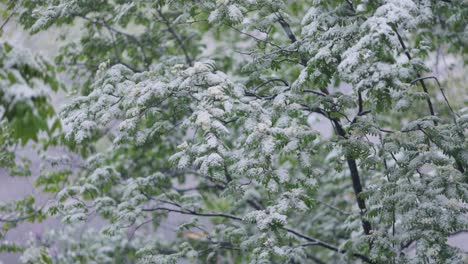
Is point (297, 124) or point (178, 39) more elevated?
point (178, 39)

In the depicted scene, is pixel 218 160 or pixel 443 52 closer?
pixel 218 160

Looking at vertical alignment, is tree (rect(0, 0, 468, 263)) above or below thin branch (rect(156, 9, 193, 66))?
below

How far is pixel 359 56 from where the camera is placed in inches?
124

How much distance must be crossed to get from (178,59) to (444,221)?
2.91 meters

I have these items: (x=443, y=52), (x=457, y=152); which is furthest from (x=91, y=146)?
(x=443, y=52)

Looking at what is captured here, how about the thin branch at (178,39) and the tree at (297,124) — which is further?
the thin branch at (178,39)

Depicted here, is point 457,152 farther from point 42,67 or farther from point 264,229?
point 42,67

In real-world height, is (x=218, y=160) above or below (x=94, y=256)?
above

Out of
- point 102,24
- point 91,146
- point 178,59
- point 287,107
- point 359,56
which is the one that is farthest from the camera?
point 91,146

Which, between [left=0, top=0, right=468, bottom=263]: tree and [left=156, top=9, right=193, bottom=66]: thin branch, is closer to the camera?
[left=0, top=0, right=468, bottom=263]: tree

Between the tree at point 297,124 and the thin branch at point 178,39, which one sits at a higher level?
the thin branch at point 178,39

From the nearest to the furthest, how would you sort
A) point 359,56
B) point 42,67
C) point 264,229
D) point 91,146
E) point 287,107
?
1. point 42,67
2. point 359,56
3. point 264,229
4. point 287,107
5. point 91,146

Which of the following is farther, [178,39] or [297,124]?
[178,39]

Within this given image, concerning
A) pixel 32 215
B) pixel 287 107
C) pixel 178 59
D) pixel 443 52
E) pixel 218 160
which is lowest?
pixel 32 215
